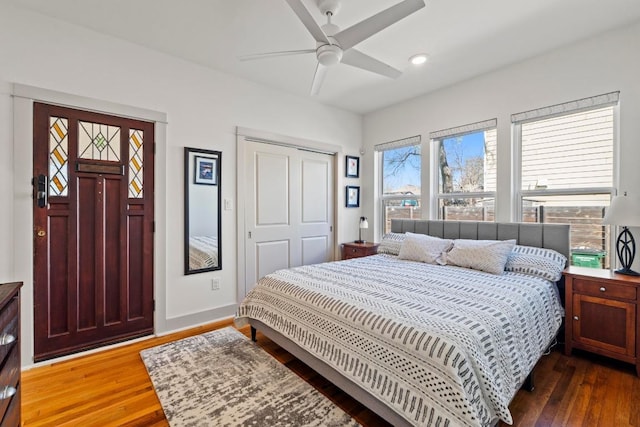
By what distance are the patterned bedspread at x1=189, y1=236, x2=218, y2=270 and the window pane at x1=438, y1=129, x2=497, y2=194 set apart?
2.86 m

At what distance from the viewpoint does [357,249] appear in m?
4.07

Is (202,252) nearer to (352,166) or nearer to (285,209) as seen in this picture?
(285,209)

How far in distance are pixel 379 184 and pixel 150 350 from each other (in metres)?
3.52

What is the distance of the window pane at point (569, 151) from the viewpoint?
2.60m

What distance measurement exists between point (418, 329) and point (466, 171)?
271cm

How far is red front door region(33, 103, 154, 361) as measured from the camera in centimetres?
231

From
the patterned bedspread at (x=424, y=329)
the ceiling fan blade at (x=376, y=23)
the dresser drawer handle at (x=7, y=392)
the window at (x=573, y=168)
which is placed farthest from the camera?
the window at (x=573, y=168)

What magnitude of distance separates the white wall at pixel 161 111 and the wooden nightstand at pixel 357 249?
5.29ft

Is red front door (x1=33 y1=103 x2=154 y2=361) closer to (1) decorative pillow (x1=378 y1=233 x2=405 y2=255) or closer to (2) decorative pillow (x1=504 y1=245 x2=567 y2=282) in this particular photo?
(1) decorative pillow (x1=378 y1=233 x2=405 y2=255)

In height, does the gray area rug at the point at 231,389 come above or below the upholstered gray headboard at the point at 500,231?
below

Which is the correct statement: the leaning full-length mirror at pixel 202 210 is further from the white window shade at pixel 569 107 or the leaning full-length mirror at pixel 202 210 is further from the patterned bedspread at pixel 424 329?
the white window shade at pixel 569 107

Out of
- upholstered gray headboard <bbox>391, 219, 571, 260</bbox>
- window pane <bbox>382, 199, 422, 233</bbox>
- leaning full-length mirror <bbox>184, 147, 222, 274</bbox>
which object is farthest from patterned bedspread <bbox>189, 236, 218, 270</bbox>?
window pane <bbox>382, 199, 422, 233</bbox>

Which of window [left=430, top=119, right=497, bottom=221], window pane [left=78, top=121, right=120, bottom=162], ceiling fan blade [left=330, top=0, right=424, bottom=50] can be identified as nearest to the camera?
ceiling fan blade [left=330, top=0, right=424, bottom=50]

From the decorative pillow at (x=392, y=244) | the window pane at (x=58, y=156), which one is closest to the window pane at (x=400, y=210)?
the decorative pillow at (x=392, y=244)
